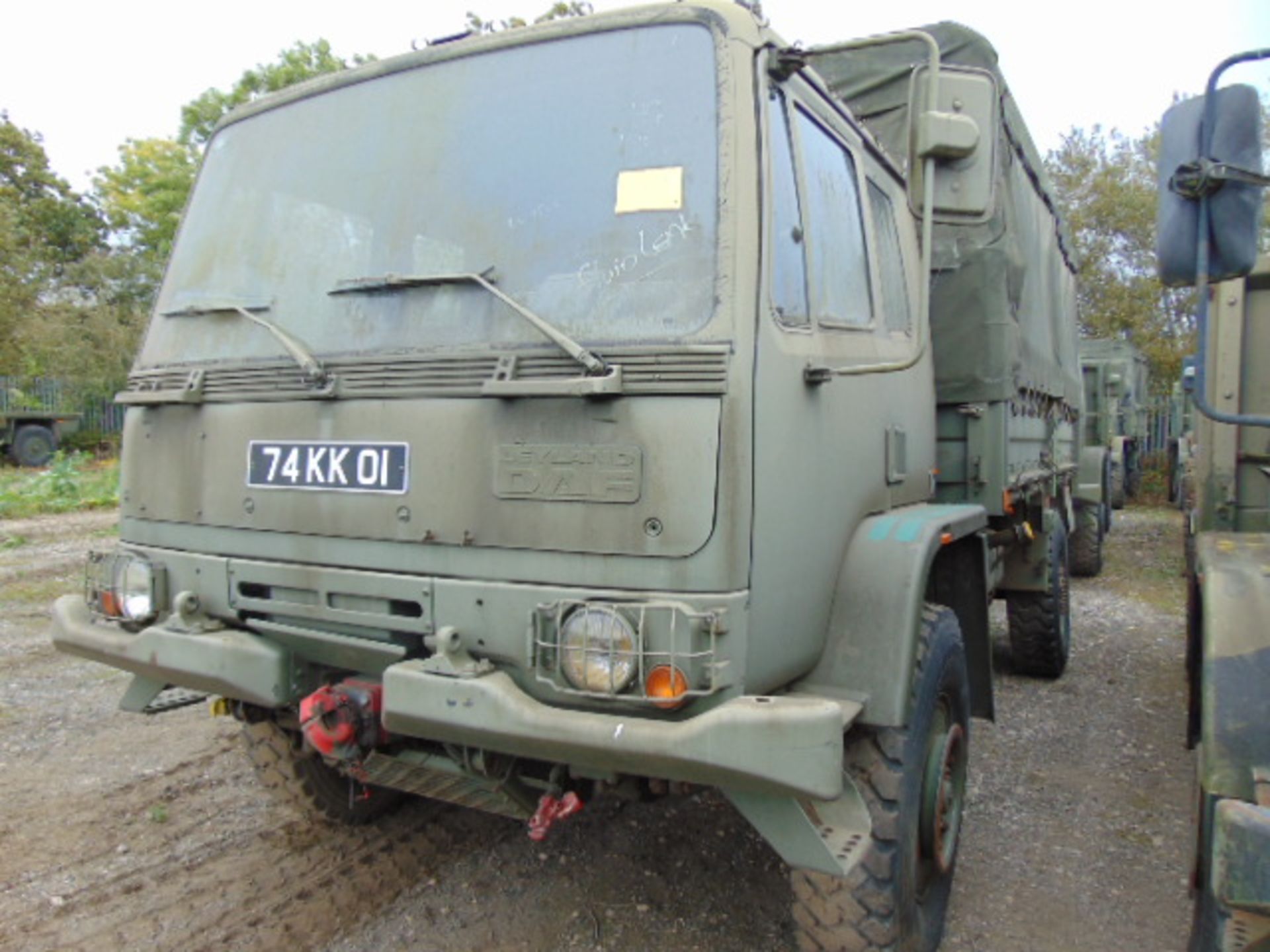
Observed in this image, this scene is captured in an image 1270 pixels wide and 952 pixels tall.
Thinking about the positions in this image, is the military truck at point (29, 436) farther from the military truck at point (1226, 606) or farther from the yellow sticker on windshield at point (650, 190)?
the military truck at point (1226, 606)

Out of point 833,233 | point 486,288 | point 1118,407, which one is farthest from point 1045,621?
point 1118,407

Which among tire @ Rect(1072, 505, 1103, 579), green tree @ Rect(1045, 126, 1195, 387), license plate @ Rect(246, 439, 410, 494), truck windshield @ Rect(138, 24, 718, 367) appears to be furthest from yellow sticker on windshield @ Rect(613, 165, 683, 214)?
green tree @ Rect(1045, 126, 1195, 387)

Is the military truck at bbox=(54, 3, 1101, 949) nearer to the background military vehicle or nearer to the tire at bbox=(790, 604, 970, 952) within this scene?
the tire at bbox=(790, 604, 970, 952)

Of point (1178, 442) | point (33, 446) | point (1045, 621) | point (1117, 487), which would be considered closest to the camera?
point (1045, 621)

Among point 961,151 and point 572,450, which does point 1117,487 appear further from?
point 572,450

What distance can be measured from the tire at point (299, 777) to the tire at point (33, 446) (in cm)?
2137

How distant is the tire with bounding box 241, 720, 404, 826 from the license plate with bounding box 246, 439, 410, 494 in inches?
44.4

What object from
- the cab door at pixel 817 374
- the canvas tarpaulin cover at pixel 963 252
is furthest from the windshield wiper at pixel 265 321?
the canvas tarpaulin cover at pixel 963 252

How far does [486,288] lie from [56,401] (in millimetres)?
26086

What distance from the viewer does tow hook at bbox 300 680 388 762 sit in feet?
8.49

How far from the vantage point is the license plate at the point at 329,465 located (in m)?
2.53

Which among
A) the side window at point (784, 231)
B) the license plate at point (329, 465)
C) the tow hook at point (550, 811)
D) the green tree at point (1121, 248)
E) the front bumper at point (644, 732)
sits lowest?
the tow hook at point (550, 811)

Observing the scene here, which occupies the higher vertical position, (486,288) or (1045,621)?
(486,288)

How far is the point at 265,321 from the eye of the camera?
2873 mm
